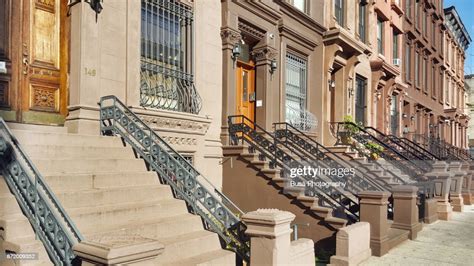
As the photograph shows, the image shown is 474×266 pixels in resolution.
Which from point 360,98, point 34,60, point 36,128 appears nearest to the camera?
point 36,128

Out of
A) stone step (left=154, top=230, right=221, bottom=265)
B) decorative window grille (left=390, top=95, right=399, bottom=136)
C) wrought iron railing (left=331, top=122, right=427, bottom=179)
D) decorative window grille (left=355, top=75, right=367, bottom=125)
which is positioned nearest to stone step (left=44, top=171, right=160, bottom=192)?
stone step (left=154, top=230, right=221, bottom=265)

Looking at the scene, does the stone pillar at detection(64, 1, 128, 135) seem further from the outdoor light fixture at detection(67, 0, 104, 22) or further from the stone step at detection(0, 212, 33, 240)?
the stone step at detection(0, 212, 33, 240)

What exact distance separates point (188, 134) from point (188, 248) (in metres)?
3.70

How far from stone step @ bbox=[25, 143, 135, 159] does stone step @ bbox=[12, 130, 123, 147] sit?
0.11 m

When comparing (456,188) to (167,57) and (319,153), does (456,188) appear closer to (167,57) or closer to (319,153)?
(319,153)

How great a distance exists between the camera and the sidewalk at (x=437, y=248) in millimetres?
6844

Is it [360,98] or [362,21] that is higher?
[362,21]

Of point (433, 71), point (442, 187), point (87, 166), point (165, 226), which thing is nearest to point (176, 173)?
point (165, 226)

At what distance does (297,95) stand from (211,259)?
9148 millimetres

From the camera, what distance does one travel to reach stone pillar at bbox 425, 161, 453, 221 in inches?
440

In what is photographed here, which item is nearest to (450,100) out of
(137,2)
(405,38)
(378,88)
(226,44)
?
(405,38)

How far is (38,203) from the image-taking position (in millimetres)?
4473

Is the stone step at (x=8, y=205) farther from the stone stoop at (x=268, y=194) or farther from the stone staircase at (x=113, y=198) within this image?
the stone stoop at (x=268, y=194)

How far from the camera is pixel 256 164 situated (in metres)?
9.22
